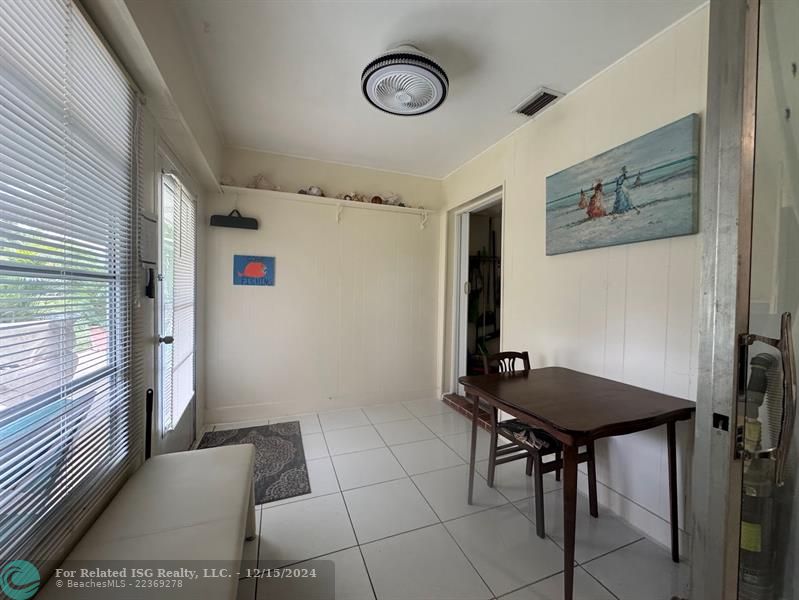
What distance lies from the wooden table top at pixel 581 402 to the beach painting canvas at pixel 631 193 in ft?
2.63

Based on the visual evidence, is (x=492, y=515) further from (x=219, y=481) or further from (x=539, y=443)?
(x=219, y=481)

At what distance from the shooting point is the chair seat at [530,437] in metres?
1.57

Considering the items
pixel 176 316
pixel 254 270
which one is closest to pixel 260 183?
pixel 254 270

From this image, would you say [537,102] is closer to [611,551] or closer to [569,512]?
[569,512]

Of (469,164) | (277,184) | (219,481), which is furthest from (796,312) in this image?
(277,184)

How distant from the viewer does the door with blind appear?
5.54 feet

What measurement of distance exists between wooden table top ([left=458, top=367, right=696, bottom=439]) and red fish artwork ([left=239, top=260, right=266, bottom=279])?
2.20m

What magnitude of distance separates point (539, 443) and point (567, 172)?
1680 mm

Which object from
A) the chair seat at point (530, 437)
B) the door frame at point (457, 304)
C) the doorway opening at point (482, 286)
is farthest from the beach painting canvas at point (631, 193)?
the doorway opening at point (482, 286)

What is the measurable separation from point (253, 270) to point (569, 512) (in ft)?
9.52

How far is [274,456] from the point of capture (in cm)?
231

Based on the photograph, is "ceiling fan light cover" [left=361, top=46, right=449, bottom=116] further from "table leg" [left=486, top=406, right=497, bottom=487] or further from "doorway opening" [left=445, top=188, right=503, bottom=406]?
"doorway opening" [left=445, top=188, right=503, bottom=406]

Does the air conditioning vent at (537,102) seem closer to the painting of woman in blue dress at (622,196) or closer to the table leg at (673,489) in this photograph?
the painting of woman in blue dress at (622,196)

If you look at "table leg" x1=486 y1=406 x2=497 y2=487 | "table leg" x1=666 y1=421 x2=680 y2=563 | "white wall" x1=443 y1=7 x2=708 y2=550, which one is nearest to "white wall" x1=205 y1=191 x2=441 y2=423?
"white wall" x1=443 y1=7 x2=708 y2=550
